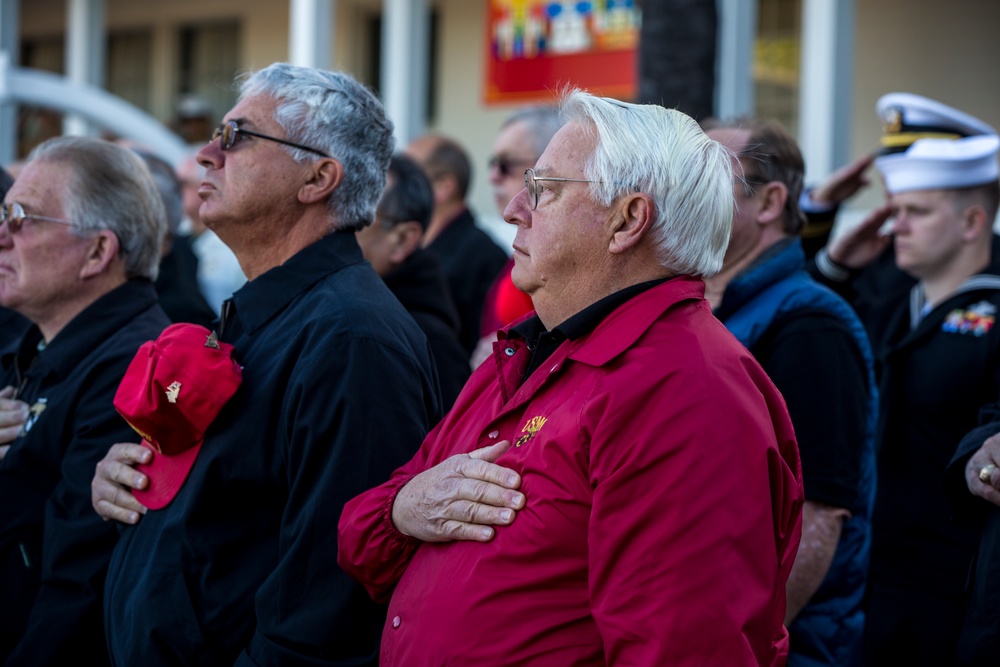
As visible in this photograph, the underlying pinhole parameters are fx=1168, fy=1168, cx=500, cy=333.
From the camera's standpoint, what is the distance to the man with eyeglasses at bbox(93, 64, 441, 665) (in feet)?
8.12

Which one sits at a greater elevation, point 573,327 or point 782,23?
point 782,23

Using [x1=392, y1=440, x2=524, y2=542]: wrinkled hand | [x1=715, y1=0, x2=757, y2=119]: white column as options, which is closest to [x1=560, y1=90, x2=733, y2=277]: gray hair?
[x1=392, y1=440, x2=524, y2=542]: wrinkled hand

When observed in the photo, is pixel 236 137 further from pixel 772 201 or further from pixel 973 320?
pixel 973 320

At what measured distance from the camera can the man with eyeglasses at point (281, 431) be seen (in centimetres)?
247

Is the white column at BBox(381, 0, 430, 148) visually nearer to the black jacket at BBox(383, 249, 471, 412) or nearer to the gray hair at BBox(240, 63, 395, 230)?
the black jacket at BBox(383, 249, 471, 412)

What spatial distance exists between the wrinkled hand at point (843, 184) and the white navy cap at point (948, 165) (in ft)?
1.35

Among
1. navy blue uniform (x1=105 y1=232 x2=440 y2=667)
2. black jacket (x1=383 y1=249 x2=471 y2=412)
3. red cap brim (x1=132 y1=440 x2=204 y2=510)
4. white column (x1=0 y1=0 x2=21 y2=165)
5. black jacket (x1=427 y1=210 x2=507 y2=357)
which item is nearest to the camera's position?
navy blue uniform (x1=105 y1=232 x2=440 y2=667)

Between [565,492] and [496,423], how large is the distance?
0.31 metres

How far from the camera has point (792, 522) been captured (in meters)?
2.13

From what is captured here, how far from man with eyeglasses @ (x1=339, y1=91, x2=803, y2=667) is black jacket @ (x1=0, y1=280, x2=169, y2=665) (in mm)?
1131

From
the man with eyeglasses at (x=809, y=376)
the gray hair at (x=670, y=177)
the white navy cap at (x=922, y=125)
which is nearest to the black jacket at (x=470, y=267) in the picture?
the white navy cap at (x=922, y=125)

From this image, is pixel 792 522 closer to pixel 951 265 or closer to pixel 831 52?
pixel 951 265

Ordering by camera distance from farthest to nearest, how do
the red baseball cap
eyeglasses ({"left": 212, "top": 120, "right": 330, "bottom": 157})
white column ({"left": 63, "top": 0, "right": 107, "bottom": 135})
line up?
1. white column ({"left": 63, "top": 0, "right": 107, "bottom": 135})
2. eyeglasses ({"left": 212, "top": 120, "right": 330, "bottom": 157})
3. the red baseball cap

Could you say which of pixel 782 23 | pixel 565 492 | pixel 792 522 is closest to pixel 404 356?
pixel 565 492
